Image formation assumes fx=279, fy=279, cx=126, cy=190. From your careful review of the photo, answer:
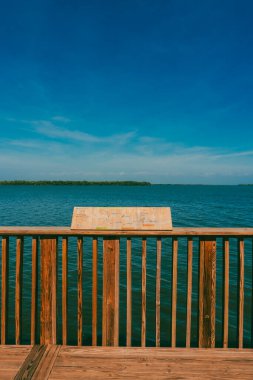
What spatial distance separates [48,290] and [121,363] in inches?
37.5

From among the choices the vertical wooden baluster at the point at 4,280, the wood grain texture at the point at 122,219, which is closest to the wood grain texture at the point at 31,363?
the vertical wooden baluster at the point at 4,280

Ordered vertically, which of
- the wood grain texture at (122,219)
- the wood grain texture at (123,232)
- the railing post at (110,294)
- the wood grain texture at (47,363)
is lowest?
the wood grain texture at (47,363)

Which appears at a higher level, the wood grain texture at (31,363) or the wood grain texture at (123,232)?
the wood grain texture at (123,232)

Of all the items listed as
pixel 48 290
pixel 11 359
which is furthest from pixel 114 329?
pixel 11 359

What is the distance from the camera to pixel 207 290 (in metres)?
2.70

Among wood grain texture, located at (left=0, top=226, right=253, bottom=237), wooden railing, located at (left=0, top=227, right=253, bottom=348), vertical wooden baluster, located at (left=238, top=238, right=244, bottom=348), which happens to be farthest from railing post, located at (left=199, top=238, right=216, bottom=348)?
vertical wooden baluster, located at (left=238, top=238, right=244, bottom=348)

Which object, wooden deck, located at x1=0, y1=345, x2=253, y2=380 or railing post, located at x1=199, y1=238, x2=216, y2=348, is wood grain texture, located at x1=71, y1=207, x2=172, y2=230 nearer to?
railing post, located at x1=199, y1=238, x2=216, y2=348

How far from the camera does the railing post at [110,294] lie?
2.71 meters

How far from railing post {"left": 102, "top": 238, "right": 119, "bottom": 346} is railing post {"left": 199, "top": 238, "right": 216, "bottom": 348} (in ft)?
2.69

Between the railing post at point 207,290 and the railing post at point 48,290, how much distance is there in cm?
143

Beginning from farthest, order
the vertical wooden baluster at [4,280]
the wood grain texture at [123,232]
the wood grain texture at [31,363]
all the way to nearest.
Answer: the vertical wooden baluster at [4,280] → the wood grain texture at [123,232] → the wood grain texture at [31,363]

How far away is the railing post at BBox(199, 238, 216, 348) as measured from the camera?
2.67 metres

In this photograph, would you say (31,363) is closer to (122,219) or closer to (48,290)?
(48,290)

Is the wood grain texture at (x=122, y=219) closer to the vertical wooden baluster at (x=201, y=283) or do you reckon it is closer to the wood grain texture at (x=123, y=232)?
the wood grain texture at (x=123, y=232)
